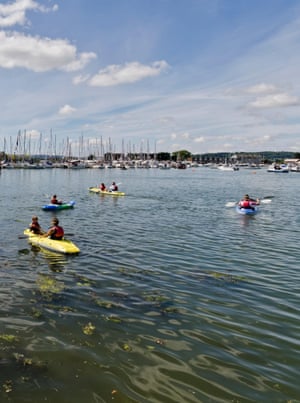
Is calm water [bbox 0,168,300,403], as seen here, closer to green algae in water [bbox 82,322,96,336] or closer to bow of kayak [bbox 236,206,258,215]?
green algae in water [bbox 82,322,96,336]

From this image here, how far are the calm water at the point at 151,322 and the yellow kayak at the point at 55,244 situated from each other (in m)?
0.41

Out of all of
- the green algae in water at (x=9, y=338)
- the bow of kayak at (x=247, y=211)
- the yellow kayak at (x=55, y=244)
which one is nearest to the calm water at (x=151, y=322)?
the green algae in water at (x=9, y=338)

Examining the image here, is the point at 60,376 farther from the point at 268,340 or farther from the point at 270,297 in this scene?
the point at 270,297

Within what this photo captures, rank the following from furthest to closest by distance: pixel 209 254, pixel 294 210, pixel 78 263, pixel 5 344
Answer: pixel 294 210 < pixel 209 254 < pixel 78 263 < pixel 5 344

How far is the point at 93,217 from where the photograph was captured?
31.8 metres

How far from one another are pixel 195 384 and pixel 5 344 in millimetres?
4836

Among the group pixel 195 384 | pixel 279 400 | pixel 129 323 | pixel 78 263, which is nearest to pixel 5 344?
pixel 129 323

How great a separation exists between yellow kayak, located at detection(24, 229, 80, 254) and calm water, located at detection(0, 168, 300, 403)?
41 centimetres

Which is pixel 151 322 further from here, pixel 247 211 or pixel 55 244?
pixel 247 211

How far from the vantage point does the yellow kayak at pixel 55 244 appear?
1820 centimetres

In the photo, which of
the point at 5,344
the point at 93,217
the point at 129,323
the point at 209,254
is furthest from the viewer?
the point at 93,217

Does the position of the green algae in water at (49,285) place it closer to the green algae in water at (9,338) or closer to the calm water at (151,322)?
the calm water at (151,322)

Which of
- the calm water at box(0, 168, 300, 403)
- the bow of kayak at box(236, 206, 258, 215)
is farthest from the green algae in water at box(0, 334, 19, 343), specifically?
the bow of kayak at box(236, 206, 258, 215)

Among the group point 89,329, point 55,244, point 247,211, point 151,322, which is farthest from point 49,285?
point 247,211
